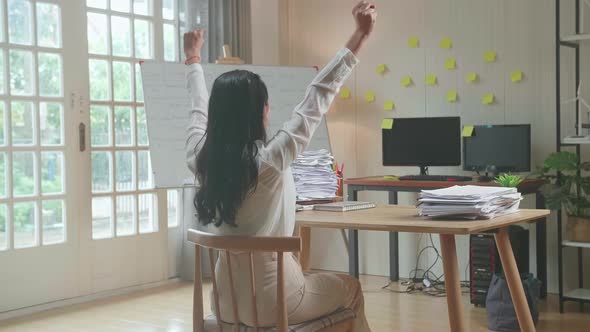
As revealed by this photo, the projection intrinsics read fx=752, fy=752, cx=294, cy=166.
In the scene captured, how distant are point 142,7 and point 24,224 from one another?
166cm

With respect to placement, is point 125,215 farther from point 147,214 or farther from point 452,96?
point 452,96

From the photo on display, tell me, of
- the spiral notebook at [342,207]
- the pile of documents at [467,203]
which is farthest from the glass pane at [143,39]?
the pile of documents at [467,203]

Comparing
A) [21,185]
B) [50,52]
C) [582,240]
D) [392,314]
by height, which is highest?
[50,52]

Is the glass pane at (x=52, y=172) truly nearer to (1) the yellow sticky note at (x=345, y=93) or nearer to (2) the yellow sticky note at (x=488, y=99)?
(1) the yellow sticky note at (x=345, y=93)

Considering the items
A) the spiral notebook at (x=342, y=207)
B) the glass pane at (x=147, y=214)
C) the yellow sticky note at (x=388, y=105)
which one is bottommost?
the glass pane at (x=147, y=214)

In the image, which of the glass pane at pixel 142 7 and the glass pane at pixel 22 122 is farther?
the glass pane at pixel 142 7

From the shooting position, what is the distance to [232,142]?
213cm

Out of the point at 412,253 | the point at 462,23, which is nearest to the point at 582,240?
the point at 412,253

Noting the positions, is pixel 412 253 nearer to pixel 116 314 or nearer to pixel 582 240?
pixel 582 240

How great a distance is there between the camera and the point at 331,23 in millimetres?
5711

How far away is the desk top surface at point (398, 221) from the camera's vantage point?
213cm

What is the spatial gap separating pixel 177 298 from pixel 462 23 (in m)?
2.62

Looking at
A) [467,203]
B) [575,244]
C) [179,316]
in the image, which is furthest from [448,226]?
[179,316]

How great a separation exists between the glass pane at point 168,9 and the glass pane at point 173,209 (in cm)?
122
